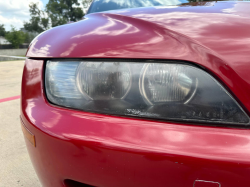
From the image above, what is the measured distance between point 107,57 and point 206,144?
1.49 feet

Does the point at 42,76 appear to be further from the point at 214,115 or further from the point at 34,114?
the point at 214,115

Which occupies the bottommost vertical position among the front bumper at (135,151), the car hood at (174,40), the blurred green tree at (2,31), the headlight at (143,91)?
the front bumper at (135,151)

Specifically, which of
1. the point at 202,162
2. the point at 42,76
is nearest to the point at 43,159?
the point at 42,76

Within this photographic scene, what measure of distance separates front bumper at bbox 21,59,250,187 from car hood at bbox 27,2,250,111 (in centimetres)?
19

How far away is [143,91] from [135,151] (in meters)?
0.24

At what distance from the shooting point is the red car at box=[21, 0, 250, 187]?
0.63m

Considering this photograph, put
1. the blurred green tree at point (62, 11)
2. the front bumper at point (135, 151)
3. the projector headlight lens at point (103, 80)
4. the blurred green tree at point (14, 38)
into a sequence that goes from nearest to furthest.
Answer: the front bumper at point (135, 151) < the projector headlight lens at point (103, 80) < the blurred green tree at point (14, 38) < the blurred green tree at point (62, 11)

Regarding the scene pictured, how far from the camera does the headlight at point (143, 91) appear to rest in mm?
708

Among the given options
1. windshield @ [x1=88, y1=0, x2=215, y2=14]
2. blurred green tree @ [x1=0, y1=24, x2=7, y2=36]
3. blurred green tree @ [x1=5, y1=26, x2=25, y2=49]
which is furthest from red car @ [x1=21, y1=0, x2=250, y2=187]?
blurred green tree @ [x1=0, y1=24, x2=7, y2=36]

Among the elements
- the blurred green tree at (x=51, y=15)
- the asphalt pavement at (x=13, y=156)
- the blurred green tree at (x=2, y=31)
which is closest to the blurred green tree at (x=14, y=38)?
the blurred green tree at (x=51, y=15)

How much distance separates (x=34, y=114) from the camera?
0.88m

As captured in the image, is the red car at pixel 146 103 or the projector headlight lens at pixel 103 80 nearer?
the red car at pixel 146 103

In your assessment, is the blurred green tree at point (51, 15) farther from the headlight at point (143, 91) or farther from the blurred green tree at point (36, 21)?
the headlight at point (143, 91)

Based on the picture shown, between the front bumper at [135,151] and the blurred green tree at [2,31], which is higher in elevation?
the blurred green tree at [2,31]
